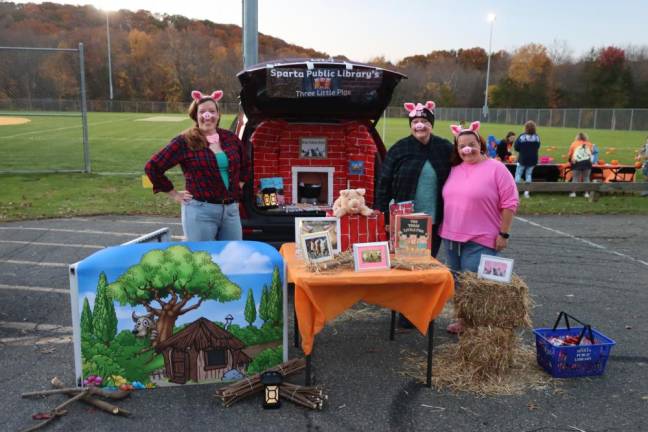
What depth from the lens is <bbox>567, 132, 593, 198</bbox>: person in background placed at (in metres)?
11.9

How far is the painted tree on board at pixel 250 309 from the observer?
357cm

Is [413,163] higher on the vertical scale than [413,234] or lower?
higher

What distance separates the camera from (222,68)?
226ft

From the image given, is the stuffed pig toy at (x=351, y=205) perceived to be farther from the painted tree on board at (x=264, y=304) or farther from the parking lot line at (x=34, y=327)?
the parking lot line at (x=34, y=327)

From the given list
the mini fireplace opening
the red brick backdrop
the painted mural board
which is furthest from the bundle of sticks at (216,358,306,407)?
the mini fireplace opening

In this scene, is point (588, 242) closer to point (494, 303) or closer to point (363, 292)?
point (494, 303)

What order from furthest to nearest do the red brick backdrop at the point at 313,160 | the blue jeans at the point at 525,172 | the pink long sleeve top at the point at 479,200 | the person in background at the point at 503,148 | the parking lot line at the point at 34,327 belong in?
1. the person in background at the point at 503,148
2. the blue jeans at the point at 525,172
3. the red brick backdrop at the point at 313,160
4. the parking lot line at the point at 34,327
5. the pink long sleeve top at the point at 479,200

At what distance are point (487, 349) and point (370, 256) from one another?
3.50 ft

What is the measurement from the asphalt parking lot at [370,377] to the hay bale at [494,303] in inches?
19.6

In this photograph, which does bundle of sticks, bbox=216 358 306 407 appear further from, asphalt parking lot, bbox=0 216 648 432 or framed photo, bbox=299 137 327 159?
framed photo, bbox=299 137 327 159

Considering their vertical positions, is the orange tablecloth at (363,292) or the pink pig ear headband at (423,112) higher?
the pink pig ear headband at (423,112)

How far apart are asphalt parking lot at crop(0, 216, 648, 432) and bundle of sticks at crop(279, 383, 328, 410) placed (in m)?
0.05

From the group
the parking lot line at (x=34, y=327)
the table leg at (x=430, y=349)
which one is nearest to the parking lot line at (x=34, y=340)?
the parking lot line at (x=34, y=327)

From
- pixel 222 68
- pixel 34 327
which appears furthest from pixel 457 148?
pixel 222 68
